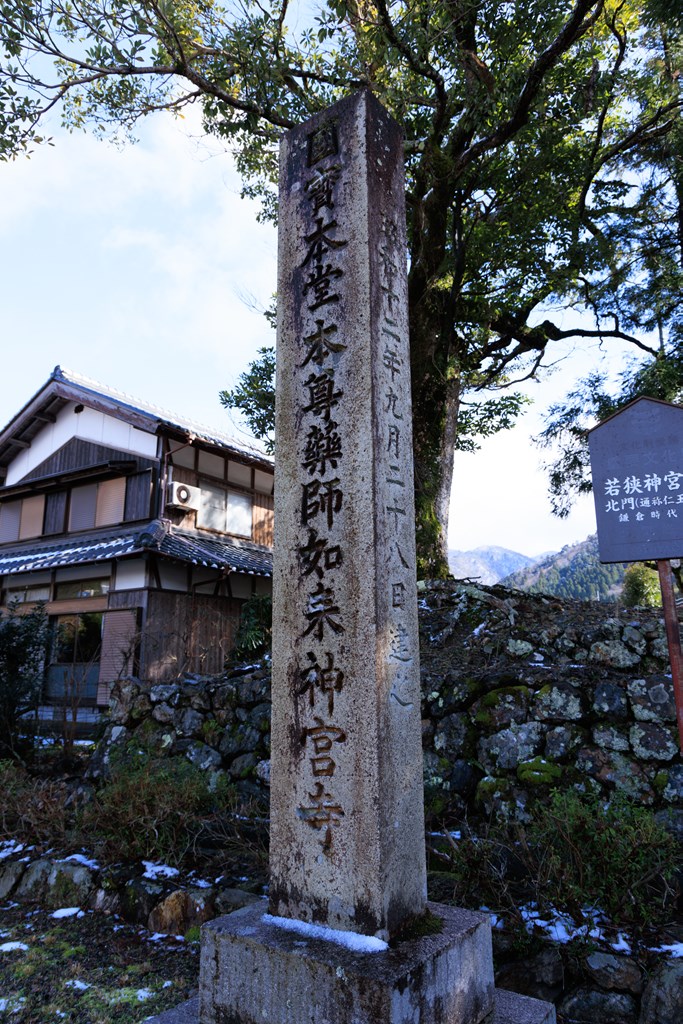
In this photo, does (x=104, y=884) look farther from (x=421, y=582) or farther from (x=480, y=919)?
(x=421, y=582)

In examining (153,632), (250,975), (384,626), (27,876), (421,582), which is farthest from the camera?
(153,632)

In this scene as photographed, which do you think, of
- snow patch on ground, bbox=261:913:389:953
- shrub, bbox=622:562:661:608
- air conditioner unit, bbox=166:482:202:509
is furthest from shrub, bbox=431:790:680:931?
shrub, bbox=622:562:661:608

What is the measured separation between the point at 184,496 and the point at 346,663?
1372cm

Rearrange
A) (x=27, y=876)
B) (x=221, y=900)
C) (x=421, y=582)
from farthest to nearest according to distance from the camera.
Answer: (x=421, y=582) < (x=27, y=876) < (x=221, y=900)

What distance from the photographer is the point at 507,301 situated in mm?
14555

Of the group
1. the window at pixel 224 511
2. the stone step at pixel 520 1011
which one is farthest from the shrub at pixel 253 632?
the stone step at pixel 520 1011

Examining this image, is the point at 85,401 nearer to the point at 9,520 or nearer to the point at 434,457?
the point at 9,520

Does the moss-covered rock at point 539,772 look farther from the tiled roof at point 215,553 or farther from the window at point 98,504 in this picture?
the window at point 98,504

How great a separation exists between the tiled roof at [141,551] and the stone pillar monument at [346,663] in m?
11.0

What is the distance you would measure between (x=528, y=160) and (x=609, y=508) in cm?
1030

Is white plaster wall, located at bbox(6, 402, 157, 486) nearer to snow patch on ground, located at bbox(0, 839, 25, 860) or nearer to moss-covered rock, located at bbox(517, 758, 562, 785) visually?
snow patch on ground, located at bbox(0, 839, 25, 860)

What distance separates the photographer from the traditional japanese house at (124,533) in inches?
579

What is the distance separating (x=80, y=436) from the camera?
18.2 m

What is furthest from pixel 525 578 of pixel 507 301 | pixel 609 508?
pixel 609 508
